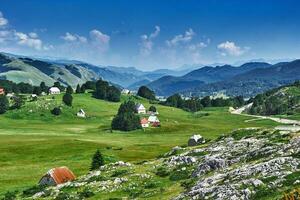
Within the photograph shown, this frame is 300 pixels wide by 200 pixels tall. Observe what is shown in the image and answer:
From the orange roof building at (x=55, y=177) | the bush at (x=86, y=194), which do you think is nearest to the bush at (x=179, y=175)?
the bush at (x=86, y=194)

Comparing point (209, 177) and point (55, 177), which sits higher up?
point (209, 177)

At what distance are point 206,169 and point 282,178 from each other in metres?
12.3

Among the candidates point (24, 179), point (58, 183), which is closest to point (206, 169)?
point (58, 183)

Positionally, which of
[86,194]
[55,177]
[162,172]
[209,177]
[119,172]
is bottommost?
[55,177]

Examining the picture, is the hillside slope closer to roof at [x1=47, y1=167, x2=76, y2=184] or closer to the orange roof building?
the orange roof building

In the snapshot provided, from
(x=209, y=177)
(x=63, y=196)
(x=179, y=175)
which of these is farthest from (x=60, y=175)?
(x=209, y=177)

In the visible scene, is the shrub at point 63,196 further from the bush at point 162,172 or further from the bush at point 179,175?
the bush at point 179,175

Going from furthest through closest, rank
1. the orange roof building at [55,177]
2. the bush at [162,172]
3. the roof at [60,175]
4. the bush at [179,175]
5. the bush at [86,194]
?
the roof at [60,175], the orange roof building at [55,177], the bush at [162,172], the bush at [179,175], the bush at [86,194]

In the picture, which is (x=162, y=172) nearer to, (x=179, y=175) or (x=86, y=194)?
(x=179, y=175)

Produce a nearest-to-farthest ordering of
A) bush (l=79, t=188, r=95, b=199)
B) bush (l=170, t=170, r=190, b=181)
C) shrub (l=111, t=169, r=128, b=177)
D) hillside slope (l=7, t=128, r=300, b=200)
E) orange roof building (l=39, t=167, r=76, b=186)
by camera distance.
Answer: hillside slope (l=7, t=128, r=300, b=200) < bush (l=79, t=188, r=95, b=199) < bush (l=170, t=170, r=190, b=181) < shrub (l=111, t=169, r=128, b=177) < orange roof building (l=39, t=167, r=76, b=186)

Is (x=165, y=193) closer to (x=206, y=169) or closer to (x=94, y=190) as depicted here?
(x=206, y=169)

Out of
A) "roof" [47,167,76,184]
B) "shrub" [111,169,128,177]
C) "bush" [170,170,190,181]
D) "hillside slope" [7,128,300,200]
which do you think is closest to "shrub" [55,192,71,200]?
"hillside slope" [7,128,300,200]

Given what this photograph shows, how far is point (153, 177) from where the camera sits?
48.4 meters

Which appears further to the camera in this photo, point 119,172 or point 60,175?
point 60,175
